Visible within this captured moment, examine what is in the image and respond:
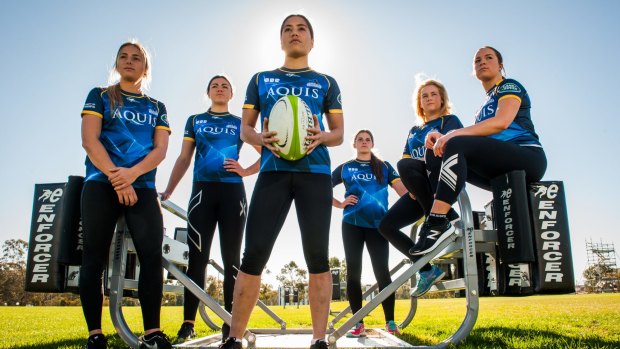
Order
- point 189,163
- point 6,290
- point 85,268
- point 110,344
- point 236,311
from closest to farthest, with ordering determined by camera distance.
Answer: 1. point 236,311
2. point 85,268
3. point 110,344
4. point 189,163
5. point 6,290

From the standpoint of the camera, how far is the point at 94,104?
330 cm

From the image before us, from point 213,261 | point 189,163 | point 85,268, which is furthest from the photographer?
point 213,261

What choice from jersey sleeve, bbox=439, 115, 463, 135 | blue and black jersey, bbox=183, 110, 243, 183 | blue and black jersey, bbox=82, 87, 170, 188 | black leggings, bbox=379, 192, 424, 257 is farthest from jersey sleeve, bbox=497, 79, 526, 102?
blue and black jersey, bbox=82, 87, 170, 188

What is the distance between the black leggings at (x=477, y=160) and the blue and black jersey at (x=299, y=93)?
96 cm

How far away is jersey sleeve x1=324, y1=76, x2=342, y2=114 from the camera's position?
122 inches

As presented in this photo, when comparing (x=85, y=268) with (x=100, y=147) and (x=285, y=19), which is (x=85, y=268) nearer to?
(x=100, y=147)

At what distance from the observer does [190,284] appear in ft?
11.3

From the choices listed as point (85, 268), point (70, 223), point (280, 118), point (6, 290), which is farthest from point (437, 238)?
point (6, 290)

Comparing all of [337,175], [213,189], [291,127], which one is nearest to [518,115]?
[291,127]

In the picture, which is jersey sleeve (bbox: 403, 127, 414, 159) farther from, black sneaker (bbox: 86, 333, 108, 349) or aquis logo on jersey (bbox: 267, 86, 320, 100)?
black sneaker (bbox: 86, 333, 108, 349)

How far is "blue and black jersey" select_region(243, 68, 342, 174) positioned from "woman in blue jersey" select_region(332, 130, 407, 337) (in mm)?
2509

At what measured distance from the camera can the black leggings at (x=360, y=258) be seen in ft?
16.9

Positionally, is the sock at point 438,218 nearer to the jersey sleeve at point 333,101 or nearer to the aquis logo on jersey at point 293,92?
the jersey sleeve at point 333,101

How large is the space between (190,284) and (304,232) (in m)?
1.22
